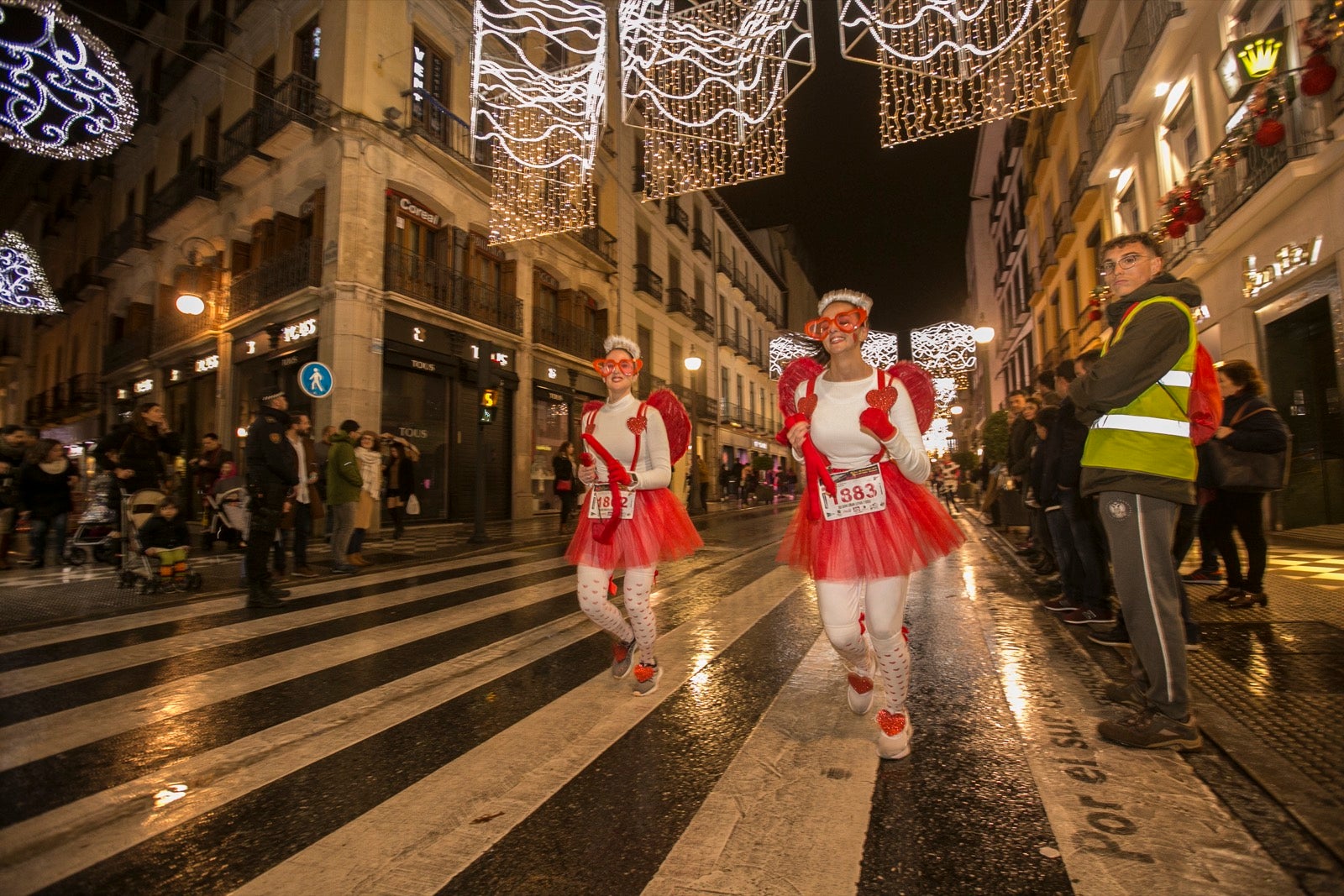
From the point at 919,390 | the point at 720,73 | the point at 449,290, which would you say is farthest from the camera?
the point at 449,290

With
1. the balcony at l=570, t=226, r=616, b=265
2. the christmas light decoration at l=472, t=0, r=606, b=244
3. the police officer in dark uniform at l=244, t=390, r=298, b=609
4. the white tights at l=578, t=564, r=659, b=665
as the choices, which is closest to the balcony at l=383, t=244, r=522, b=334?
the christmas light decoration at l=472, t=0, r=606, b=244

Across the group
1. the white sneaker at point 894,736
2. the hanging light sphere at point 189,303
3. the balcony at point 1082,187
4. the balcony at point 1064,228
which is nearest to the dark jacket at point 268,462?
the white sneaker at point 894,736

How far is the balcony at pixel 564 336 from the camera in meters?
20.4

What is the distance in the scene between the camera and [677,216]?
30.2 m

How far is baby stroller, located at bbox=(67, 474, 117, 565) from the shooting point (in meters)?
9.00

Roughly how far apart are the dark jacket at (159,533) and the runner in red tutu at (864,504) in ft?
21.1

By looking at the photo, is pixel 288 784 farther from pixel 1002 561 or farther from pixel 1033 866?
pixel 1002 561

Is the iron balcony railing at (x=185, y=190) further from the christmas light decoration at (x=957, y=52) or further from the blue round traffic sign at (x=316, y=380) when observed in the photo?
the christmas light decoration at (x=957, y=52)

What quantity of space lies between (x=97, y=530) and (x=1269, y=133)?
16734 millimetres

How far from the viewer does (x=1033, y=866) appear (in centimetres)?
175

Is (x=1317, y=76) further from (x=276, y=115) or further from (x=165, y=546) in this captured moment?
(x=276, y=115)

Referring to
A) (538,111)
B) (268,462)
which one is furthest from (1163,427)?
(538,111)

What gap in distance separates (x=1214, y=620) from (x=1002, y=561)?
404 centimetres

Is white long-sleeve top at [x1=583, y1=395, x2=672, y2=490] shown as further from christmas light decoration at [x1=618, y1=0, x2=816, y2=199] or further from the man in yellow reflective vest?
christmas light decoration at [x1=618, y1=0, x2=816, y2=199]
